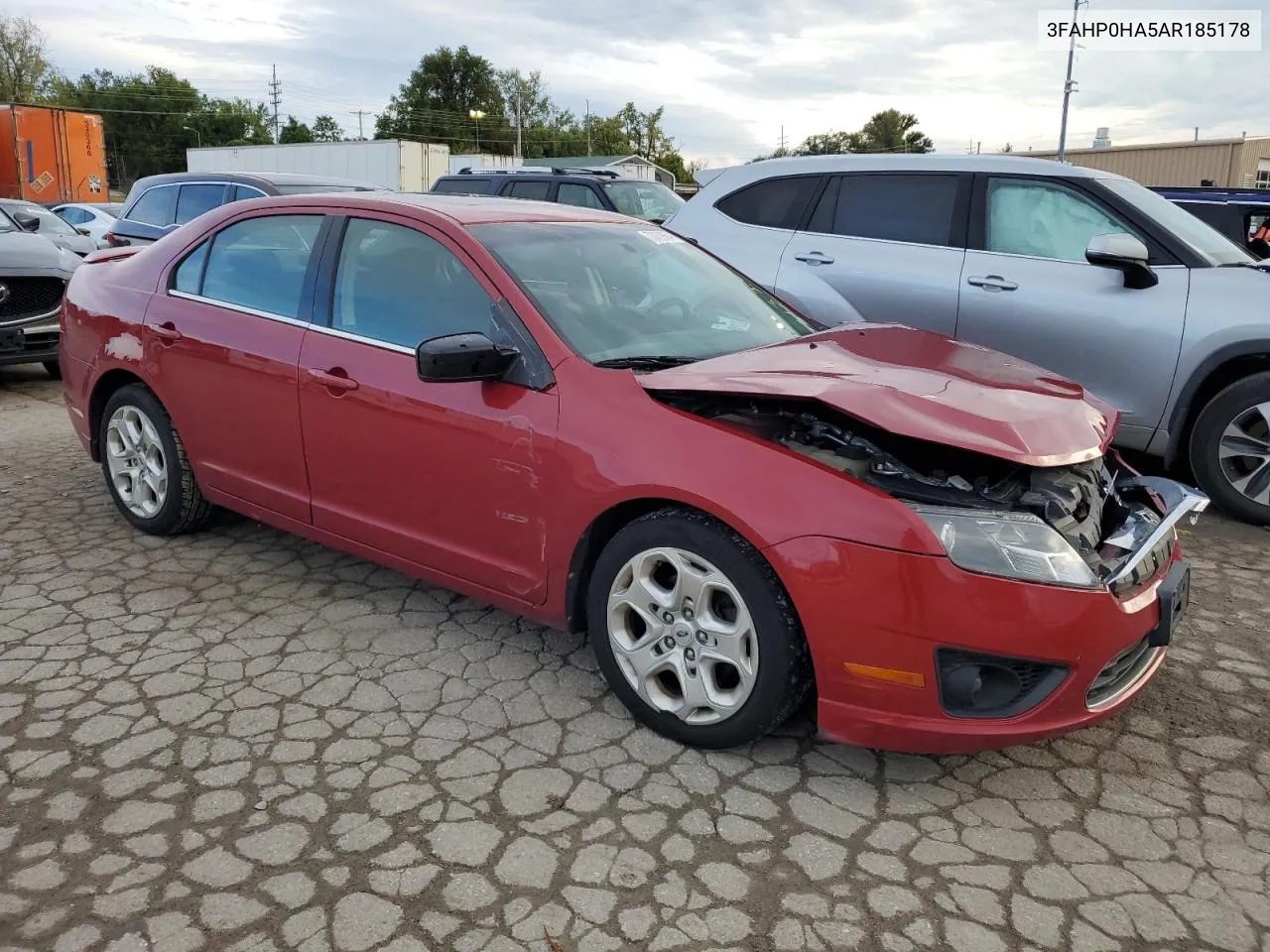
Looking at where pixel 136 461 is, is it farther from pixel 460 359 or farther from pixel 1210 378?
pixel 1210 378

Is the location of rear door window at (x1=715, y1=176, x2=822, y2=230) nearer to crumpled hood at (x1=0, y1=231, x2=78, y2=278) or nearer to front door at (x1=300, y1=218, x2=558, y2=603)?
front door at (x1=300, y1=218, x2=558, y2=603)

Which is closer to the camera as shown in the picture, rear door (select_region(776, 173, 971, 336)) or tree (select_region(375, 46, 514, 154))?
rear door (select_region(776, 173, 971, 336))

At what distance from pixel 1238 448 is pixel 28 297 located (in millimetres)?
8636

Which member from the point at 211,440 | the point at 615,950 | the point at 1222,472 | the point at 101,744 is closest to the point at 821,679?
the point at 615,950

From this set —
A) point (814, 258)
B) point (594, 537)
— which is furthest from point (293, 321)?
point (814, 258)

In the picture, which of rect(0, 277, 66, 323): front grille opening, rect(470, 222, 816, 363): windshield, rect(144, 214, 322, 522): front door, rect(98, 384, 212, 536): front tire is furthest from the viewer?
rect(0, 277, 66, 323): front grille opening

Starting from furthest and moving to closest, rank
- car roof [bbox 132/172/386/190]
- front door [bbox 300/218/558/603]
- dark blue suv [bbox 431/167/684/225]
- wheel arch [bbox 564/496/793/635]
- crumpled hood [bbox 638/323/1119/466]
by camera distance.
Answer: dark blue suv [bbox 431/167/684/225] → car roof [bbox 132/172/386/190] → front door [bbox 300/218/558/603] → wheel arch [bbox 564/496/793/635] → crumpled hood [bbox 638/323/1119/466]

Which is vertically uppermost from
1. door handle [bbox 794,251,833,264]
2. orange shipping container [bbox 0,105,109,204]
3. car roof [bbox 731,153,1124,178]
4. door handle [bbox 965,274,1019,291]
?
orange shipping container [bbox 0,105,109,204]

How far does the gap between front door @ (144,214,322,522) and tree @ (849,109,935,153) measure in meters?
80.5

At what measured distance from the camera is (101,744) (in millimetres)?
2982

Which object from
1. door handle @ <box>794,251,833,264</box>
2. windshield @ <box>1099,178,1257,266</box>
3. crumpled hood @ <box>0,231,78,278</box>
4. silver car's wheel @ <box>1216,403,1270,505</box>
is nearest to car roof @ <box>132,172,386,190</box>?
crumpled hood @ <box>0,231,78,278</box>

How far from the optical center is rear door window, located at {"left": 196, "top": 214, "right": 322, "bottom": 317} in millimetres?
3928

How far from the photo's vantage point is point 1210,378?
521 centimetres

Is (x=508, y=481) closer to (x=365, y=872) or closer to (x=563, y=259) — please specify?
(x=563, y=259)
